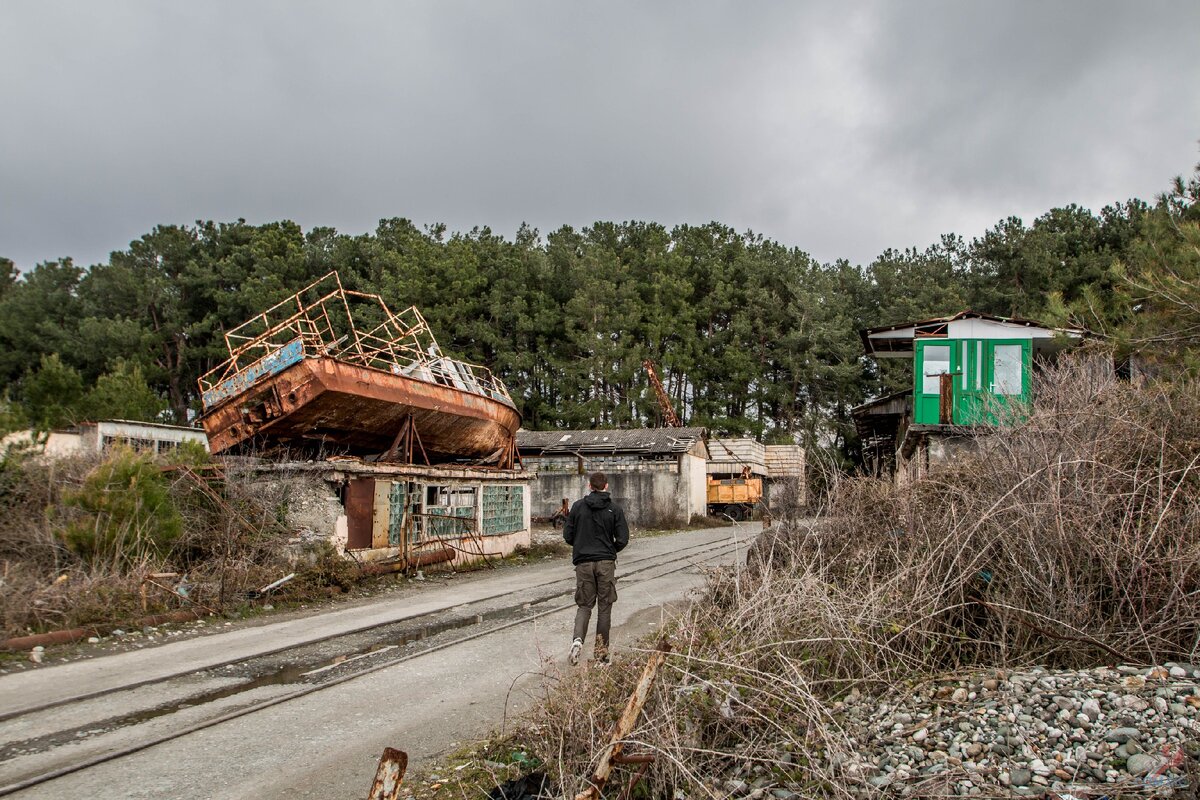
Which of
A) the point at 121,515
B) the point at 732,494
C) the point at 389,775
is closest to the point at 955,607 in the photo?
the point at 389,775

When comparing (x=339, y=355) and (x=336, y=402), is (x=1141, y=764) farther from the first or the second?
(x=339, y=355)

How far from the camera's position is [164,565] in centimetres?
1228

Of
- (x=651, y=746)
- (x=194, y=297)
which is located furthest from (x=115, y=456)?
(x=194, y=297)

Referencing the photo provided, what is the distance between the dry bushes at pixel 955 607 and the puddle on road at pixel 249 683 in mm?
3351

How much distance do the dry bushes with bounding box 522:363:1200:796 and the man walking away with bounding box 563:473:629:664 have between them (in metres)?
1.14

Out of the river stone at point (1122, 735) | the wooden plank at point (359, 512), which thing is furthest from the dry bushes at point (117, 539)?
the river stone at point (1122, 735)

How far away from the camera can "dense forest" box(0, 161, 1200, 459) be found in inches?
1868

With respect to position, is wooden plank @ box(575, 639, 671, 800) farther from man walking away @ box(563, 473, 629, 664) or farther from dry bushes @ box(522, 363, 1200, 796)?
man walking away @ box(563, 473, 629, 664)

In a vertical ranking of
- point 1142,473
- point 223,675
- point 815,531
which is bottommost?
point 223,675

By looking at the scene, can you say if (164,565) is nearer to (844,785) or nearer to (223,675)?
(223,675)

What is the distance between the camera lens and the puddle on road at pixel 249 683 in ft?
19.5

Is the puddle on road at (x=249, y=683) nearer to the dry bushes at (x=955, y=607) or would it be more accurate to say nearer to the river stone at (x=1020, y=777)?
the dry bushes at (x=955, y=607)

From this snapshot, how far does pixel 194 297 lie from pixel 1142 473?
183 ft

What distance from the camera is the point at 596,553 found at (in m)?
7.92
